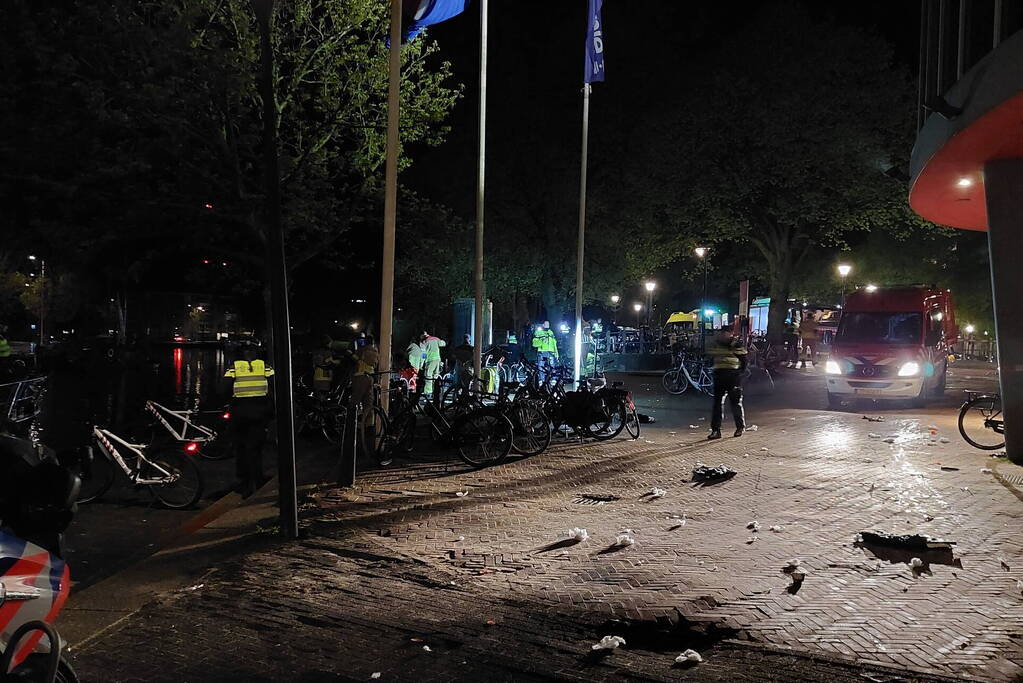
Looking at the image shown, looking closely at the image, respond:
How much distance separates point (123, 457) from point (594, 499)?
17.1 feet

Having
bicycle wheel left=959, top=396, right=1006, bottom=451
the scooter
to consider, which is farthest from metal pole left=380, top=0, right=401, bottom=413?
bicycle wheel left=959, top=396, right=1006, bottom=451

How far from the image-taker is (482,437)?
10336 mm

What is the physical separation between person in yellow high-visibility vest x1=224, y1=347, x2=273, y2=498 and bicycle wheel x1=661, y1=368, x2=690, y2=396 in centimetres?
1364

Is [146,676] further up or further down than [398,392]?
further down

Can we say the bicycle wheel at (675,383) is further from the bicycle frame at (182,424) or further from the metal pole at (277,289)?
the metal pole at (277,289)

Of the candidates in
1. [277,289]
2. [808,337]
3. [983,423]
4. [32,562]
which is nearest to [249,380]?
[277,289]

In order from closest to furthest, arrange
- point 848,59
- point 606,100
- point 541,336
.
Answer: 1. point 541,336
2. point 848,59
3. point 606,100

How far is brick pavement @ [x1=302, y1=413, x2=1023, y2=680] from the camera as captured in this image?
5062 mm

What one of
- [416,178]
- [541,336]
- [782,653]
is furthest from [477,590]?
[416,178]

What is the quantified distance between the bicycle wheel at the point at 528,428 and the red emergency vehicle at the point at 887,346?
9.21 m

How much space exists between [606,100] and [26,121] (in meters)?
20.8

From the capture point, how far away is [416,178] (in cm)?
3216

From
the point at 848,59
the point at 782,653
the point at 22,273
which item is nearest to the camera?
the point at 782,653

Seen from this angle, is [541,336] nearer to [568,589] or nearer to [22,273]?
[568,589]
